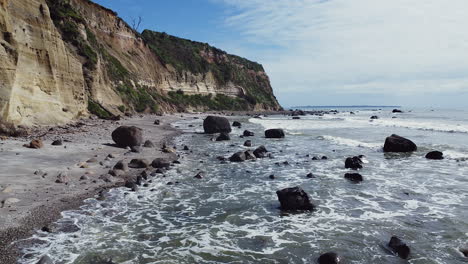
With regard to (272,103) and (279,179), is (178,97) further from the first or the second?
(279,179)

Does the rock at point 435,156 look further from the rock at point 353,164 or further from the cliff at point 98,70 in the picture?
the cliff at point 98,70

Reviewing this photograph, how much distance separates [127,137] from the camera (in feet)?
61.1

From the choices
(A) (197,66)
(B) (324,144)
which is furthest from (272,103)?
(B) (324,144)

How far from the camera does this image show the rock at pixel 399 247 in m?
6.73

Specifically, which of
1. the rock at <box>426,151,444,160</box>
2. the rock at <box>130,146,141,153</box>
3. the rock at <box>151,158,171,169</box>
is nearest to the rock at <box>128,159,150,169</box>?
the rock at <box>151,158,171,169</box>

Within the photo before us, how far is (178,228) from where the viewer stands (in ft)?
26.7

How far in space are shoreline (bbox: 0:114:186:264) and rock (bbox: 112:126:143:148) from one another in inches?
26.4

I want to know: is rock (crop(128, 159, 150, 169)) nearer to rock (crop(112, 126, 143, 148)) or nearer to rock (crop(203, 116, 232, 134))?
rock (crop(112, 126, 143, 148))

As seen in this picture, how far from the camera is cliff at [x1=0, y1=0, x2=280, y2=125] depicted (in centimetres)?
1945

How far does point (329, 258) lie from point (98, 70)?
1325 inches

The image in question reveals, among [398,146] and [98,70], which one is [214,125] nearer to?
[98,70]

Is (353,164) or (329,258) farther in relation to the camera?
(353,164)

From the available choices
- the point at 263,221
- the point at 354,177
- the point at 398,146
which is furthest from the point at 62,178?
the point at 398,146

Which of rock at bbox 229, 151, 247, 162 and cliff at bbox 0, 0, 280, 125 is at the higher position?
cliff at bbox 0, 0, 280, 125
